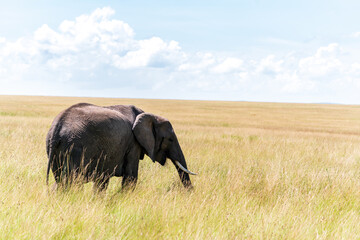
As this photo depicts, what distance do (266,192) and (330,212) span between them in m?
1.16

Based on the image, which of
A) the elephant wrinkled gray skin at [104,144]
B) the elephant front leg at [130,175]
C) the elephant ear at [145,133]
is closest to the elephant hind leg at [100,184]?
the elephant wrinkled gray skin at [104,144]

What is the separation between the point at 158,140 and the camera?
595 cm

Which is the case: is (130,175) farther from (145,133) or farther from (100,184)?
(145,133)

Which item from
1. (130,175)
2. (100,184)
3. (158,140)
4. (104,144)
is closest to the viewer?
(104,144)

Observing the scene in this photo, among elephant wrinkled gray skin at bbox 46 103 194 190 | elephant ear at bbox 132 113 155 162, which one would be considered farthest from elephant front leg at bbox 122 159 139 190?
elephant ear at bbox 132 113 155 162

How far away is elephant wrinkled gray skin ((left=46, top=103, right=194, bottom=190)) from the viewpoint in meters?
4.63

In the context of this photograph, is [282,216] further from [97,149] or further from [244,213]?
[97,149]

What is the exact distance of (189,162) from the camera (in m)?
8.65

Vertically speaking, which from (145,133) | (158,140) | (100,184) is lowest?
(100,184)

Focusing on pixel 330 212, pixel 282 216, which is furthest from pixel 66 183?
pixel 330 212

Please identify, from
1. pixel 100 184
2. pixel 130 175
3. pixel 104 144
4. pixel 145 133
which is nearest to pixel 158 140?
pixel 145 133

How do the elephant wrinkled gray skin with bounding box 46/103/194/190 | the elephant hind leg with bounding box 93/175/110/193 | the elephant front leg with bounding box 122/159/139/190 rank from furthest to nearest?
the elephant front leg with bounding box 122/159/139/190, the elephant hind leg with bounding box 93/175/110/193, the elephant wrinkled gray skin with bounding box 46/103/194/190

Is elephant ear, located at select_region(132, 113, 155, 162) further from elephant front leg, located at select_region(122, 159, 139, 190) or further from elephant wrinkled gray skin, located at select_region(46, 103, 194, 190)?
elephant front leg, located at select_region(122, 159, 139, 190)

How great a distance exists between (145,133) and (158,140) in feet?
1.49
